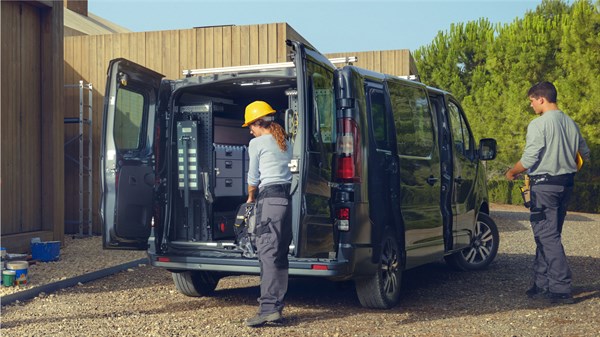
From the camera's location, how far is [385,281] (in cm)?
713

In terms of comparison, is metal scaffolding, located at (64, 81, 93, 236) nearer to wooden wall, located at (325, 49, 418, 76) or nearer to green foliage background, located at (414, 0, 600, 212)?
wooden wall, located at (325, 49, 418, 76)

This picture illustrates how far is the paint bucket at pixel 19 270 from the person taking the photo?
8273 mm

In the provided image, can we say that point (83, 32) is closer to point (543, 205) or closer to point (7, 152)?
point (7, 152)

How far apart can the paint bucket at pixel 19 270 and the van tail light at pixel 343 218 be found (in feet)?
12.1

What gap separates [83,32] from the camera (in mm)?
22484

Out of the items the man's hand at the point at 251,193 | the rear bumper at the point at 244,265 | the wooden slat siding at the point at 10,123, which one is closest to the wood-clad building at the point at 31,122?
the wooden slat siding at the point at 10,123

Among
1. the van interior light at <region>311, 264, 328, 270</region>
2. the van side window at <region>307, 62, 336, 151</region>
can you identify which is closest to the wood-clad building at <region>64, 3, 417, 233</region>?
the van side window at <region>307, 62, 336, 151</region>

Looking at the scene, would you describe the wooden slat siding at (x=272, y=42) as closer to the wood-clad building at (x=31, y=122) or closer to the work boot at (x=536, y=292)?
the wood-clad building at (x=31, y=122)

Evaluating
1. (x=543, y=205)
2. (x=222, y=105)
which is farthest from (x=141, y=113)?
(x=543, y=205)

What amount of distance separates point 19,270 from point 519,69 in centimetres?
3043

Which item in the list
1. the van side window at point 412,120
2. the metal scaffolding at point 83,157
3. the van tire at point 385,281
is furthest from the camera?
the metal scaffolding at point 83,157

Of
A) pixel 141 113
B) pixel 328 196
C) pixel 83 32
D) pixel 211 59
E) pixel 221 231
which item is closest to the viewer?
pixel 328 196

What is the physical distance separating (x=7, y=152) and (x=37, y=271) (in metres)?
2.52

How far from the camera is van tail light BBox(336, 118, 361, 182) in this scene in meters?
6.75
